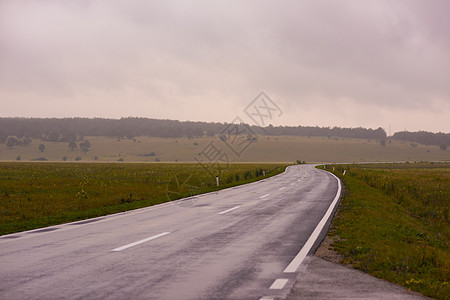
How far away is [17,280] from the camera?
6609mm

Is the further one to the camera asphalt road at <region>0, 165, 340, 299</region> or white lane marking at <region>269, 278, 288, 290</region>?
white lane marking at <region>269, 278, 288, 290</region>

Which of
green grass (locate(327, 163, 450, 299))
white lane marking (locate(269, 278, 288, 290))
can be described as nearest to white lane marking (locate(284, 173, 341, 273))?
green grass (locate(327, 163, 450, 299))

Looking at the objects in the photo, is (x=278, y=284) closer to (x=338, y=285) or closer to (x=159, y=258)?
(x=338, y=285)

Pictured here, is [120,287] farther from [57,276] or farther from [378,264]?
[378,264]

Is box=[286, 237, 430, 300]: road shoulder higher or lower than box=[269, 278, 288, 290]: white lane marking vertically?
lower

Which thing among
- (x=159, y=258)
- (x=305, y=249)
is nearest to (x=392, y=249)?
(x=305, y=249)

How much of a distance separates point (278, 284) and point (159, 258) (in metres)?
2.67

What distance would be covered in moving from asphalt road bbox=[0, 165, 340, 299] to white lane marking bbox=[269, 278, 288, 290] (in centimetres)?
1

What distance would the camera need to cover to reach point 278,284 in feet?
20.8

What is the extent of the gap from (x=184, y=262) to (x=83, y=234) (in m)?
4.53

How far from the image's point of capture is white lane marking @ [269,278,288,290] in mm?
6191

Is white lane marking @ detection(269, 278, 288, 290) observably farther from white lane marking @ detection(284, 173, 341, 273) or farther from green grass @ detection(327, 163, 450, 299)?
green grass @ detection(327, 163, 450, 299)

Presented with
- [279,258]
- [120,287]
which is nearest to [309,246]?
[279,258]

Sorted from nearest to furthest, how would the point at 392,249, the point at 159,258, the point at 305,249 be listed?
the point at 159,258
the point at 392,249
the point at 305,249
